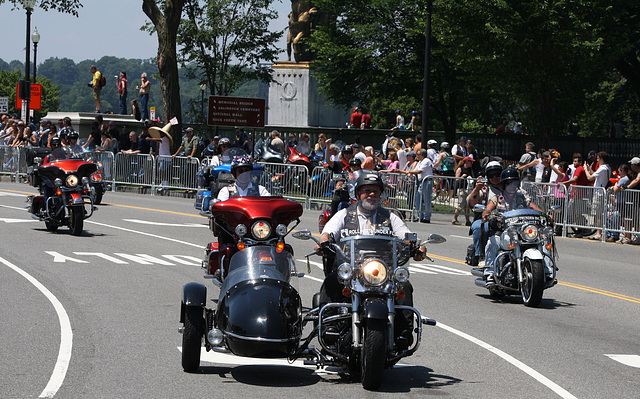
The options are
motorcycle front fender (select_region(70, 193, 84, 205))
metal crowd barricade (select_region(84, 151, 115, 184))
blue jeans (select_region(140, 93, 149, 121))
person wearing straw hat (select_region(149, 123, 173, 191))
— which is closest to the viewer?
motorcycle front fender (select_region(70, 193, 84, 205))

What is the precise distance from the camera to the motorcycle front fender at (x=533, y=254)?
12.4 meters

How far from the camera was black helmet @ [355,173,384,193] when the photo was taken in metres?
8.26

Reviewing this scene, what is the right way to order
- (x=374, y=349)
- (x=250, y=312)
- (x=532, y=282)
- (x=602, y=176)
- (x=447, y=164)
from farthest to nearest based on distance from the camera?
(x=447, y=164) → (x=602, y=176) → (x=532, y=282) → (x=250, y=312) → (x=374, y=349)

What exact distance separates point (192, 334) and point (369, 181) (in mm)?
1926

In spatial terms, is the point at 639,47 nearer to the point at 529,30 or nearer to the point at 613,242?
the point at 529,30

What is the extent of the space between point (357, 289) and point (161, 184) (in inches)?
950

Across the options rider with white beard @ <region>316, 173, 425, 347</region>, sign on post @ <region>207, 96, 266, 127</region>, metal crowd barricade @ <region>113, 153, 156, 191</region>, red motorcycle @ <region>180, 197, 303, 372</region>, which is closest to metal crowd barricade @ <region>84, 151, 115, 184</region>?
metal crowd barricade @ <region>113, 153, 156, 191</region>

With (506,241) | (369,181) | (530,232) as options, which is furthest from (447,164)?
(369,181)

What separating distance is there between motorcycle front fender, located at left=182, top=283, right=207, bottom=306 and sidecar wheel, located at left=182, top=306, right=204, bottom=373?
0.14ft

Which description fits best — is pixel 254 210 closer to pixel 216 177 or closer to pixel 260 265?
pixel 260 265

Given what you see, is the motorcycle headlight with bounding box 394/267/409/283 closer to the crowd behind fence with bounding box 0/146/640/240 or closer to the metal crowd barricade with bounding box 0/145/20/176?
the crowd behind fence with bounding box 0/146/640/240

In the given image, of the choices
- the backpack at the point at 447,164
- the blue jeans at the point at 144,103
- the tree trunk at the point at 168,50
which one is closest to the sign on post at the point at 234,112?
the tree trunk at the point at 168,50

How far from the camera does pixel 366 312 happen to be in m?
7.35

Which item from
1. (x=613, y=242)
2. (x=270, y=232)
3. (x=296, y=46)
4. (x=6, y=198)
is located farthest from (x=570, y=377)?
(x=296, y=46)
